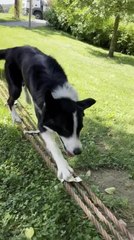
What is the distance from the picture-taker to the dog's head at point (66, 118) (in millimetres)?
3439

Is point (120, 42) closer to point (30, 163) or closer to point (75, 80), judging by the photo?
point (75, 80)

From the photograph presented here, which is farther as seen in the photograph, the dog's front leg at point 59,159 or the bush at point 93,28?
the bush at point 93,28

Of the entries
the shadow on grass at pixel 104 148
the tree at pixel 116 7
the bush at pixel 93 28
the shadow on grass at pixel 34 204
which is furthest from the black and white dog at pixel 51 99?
the bush at pixel 93 28

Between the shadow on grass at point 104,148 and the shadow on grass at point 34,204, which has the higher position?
the shadow on grass at point 34,204

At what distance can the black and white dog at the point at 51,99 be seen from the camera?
3475 millimetres

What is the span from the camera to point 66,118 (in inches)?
135

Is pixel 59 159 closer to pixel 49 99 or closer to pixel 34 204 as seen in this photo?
pixel 34 204

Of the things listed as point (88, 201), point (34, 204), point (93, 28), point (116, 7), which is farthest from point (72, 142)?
point (93, 28)

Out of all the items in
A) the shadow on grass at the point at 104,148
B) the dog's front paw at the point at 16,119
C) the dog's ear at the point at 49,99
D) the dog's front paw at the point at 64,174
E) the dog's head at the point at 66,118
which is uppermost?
the dog's ear at the point at 49,99

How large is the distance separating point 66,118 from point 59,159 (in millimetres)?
618

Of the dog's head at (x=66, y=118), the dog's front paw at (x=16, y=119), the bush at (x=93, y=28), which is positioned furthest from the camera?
the bush at (x=93, y=28)

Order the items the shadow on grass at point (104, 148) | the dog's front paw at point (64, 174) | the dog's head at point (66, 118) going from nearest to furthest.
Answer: the dog's head at point (66, 118) < the dog's front paw at point (64, 174) < the shadow on grass at point (104, 148)

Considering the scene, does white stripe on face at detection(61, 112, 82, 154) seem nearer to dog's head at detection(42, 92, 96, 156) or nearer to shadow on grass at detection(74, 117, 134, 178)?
dog's head at detection(42, 92, 96, 156)

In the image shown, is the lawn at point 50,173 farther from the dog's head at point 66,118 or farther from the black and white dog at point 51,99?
the dog's head at point 66,118
